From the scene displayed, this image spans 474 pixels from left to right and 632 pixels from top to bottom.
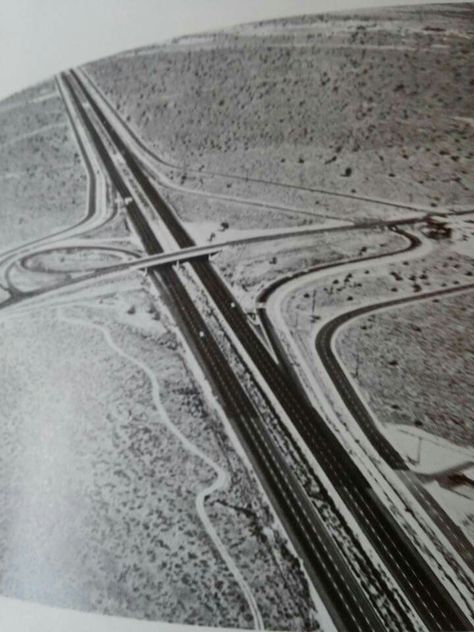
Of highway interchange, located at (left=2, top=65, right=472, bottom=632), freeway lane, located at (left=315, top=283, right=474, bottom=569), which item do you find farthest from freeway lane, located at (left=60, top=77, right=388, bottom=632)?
freeway lane, located at (left=315, top=283, right=474, bottom=569)

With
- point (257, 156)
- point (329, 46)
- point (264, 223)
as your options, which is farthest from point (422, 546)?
point (329, 46)

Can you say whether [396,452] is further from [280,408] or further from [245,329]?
[245,329]

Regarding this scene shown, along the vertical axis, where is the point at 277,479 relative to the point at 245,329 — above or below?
below

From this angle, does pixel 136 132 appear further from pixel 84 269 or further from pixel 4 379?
pixel 4 379

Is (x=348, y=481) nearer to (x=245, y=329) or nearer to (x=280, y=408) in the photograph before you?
(x=280, y=408)

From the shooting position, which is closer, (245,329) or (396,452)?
(396,452)

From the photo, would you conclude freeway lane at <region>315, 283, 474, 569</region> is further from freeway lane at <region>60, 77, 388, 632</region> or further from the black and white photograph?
freeway lane at <region>60, 77, 388, 632</region>

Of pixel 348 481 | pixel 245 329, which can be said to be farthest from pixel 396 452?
pixel 245 329
